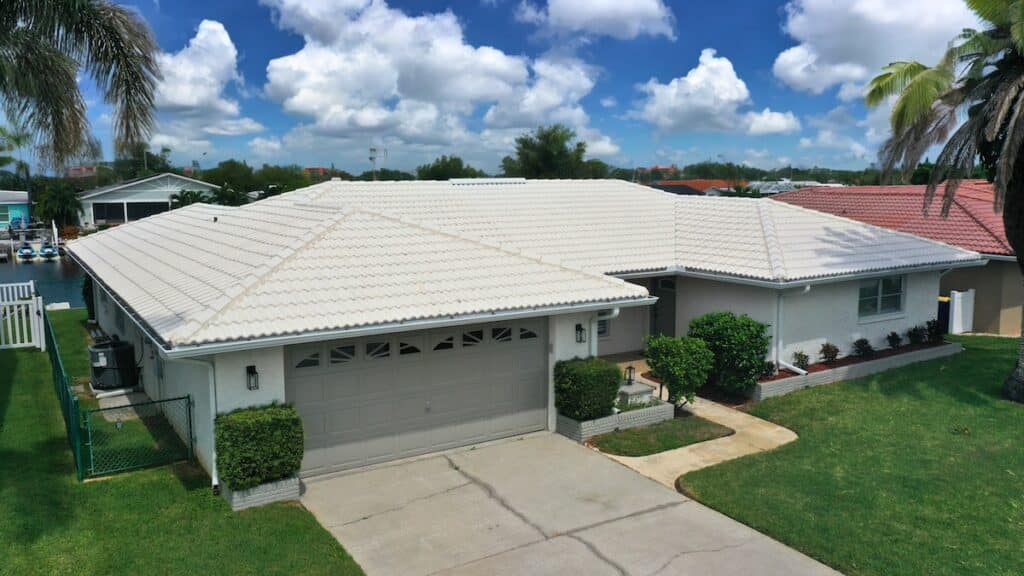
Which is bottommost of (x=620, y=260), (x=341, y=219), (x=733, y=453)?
(x=733, y=453)

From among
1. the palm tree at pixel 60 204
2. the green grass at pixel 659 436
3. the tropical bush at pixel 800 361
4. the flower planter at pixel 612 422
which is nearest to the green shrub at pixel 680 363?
the flower planter at pixel 612 422

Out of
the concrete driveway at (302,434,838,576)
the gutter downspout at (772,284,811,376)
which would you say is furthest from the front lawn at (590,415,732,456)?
the gutter downspout at (772,284,811,376)

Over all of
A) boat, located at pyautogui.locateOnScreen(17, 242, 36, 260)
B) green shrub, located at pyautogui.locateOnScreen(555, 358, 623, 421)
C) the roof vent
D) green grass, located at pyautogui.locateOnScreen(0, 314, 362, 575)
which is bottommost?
boat, located at pyautogui.locateOnScreen(17, 242, 36, 260)

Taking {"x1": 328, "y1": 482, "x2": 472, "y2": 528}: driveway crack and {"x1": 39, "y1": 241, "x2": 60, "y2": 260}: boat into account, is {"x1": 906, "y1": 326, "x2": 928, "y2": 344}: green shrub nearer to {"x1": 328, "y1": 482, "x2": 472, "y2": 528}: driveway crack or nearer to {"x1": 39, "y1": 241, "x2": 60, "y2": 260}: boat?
{"x1": 328, "y1": 482, "x2": 472, "y2": 528}: driveway crack

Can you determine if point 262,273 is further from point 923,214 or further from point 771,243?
point 923,214

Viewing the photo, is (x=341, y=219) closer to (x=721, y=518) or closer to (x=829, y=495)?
(x=721, y=518)

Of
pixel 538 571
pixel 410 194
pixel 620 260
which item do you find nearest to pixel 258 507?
pixel 538 571

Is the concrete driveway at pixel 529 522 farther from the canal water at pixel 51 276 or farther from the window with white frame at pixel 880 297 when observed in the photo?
the canal water at pixel 51 276
